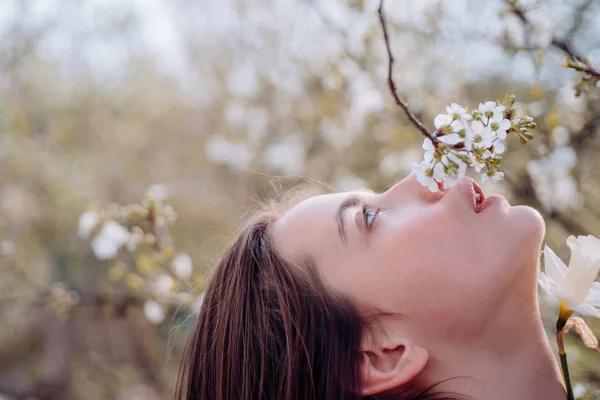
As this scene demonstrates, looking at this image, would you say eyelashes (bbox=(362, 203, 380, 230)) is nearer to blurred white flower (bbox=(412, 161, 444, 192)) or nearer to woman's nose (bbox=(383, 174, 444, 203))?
woman's nose (bbox=(383, 174, 444, 203))

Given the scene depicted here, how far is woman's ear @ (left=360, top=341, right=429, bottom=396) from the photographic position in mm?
1179

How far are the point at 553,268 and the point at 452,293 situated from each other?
185mm

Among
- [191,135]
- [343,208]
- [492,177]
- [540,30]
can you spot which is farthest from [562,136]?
[191,135]

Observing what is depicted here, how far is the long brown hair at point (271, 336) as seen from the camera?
1.25 m

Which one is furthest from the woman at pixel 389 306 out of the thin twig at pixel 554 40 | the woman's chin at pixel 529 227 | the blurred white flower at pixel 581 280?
the thin twig at pixel 554 40

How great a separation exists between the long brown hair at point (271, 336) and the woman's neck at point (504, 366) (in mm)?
188

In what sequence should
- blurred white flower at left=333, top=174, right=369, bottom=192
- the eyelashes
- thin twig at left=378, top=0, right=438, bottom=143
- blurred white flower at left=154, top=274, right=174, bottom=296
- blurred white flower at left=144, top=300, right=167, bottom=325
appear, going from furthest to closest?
blurred white flower at left=333, top=174, right=369, bottom=192, blurred white flower at left=144, top=300, right=167, bottom=325, blurred white flower at left=154, top=274, right=174, bottom=296, the eyelashes, thin twig at left=378, top=0, right=438, bottom=143

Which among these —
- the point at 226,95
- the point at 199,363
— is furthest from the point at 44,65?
the point at 199,363

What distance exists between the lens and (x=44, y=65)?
5.36 m

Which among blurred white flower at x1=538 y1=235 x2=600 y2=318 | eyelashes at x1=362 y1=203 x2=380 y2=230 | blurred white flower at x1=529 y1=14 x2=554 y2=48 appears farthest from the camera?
blurred white flower at x1=529 y1=14 x2=554 y2=48

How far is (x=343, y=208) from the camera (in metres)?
1.29

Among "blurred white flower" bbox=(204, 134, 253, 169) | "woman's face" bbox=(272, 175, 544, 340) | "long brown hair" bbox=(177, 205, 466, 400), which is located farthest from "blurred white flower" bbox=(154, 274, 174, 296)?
"blurred white flower" bbox=(204, 134, 253, 169)

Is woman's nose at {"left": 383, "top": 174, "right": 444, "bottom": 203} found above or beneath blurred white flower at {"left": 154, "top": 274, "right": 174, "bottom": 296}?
above

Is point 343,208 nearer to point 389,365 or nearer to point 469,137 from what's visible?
point 389,365
